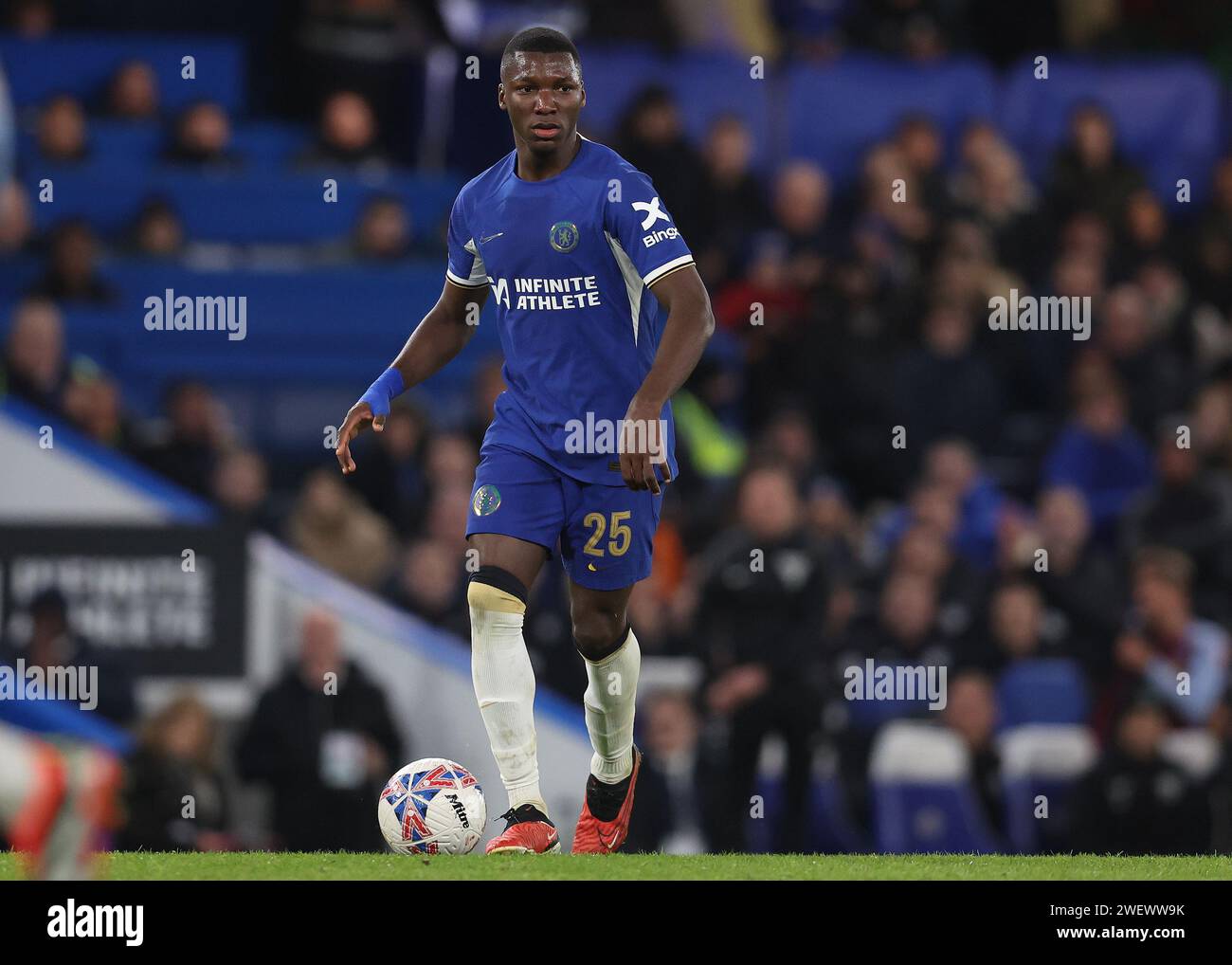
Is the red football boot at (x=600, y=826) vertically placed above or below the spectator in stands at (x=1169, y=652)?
below

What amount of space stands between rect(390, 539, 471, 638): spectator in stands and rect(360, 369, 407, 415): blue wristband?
461cm

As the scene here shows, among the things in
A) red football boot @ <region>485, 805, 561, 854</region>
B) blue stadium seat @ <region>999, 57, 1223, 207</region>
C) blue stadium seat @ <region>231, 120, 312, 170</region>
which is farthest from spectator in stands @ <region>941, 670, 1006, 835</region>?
blue stadium seat @ <region>231, 120, 312, 170</region>

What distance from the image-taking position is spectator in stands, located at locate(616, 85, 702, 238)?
1554cm

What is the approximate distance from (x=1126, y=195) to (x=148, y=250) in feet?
22.7

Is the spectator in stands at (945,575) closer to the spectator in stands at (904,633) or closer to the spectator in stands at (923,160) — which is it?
the spectator in stands at (904,633)

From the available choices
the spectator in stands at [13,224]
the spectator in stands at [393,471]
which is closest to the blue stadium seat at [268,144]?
the spectator in stands at [13,224]

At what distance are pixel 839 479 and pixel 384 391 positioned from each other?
274 inches

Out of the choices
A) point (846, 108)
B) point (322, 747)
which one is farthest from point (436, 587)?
point (846, 108)

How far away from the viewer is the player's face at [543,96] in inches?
309

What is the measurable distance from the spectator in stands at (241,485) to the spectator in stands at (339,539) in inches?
10.7

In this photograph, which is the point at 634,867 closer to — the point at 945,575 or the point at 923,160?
the point at 945,575

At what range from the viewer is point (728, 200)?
1581cm
